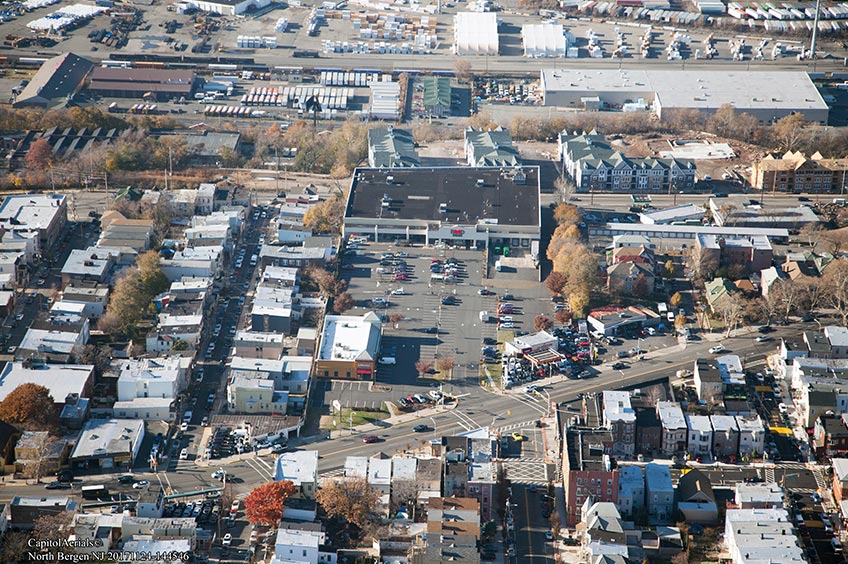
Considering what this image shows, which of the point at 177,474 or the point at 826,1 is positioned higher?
the point at 177,474

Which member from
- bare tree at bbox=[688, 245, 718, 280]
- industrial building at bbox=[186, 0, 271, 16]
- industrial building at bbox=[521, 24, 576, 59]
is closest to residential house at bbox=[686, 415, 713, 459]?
bare tree at bbox=[688, 245, 718, 280]

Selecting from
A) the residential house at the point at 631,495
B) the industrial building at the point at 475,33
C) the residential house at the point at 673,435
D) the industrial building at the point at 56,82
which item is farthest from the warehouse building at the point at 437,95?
the residential house at the point at 631,495

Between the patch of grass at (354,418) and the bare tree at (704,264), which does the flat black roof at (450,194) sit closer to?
the bare tree at (704,264)

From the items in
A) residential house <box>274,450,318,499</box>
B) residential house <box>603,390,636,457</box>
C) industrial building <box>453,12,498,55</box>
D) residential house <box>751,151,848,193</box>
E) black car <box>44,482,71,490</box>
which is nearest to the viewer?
residential house <box>274,450,318,499</box>

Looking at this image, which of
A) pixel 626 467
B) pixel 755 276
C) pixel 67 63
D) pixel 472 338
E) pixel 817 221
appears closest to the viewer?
pixel 626 467

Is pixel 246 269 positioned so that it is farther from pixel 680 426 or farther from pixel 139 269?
pixel 680 426

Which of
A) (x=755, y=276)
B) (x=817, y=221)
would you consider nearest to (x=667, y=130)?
(x=817, y=221)

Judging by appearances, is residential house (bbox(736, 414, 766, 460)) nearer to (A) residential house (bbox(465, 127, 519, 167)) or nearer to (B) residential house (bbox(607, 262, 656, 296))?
(B) residential house (bbox(607, 262, 656, 296))

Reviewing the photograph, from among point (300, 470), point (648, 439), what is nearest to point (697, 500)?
point (648, 439)
